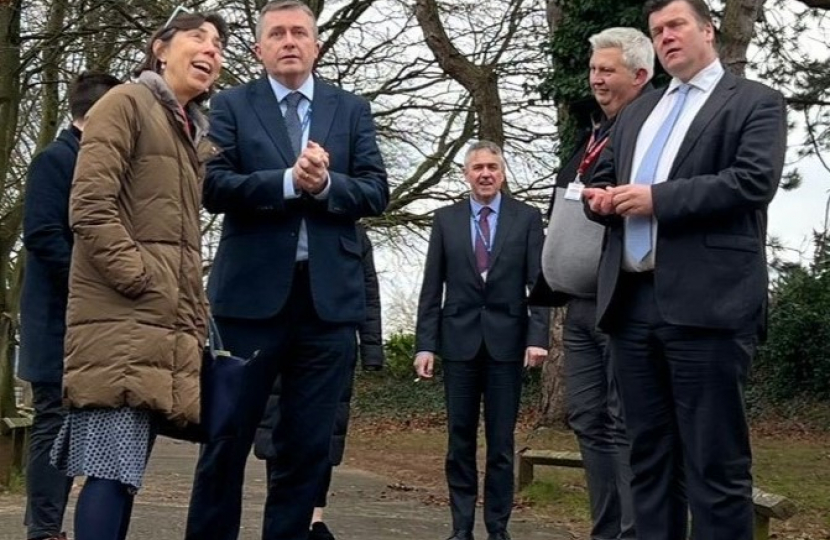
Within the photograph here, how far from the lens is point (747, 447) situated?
484 centimetres

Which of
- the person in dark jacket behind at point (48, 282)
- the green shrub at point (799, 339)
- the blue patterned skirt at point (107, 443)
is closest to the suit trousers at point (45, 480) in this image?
the person in dark jacket behind at point (48, 282)

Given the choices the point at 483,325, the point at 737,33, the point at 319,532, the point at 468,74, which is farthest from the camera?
the point at 468,74

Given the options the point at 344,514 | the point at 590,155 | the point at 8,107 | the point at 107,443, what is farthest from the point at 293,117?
the point at 8,107

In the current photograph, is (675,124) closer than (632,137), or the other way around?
(675,124)

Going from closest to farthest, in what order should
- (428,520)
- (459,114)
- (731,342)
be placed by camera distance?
(731,342) < (428,520) < (459,114)

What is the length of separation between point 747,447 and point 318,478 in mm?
1732

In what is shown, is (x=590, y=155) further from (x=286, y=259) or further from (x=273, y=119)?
(x=286, y=259)

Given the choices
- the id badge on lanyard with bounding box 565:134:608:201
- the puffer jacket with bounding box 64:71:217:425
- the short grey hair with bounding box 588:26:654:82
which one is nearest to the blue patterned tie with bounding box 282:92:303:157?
the puffer jacket with bounding box 64:71:217:425

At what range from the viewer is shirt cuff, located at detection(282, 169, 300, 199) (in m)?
5.22

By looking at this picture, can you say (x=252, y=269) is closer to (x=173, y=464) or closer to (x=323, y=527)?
(x=323, y=527)

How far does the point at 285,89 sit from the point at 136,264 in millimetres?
1351

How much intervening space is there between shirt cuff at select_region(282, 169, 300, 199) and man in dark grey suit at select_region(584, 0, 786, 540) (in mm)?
1124

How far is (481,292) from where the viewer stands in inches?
290

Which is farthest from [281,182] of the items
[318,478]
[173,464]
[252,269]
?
[173,464]
